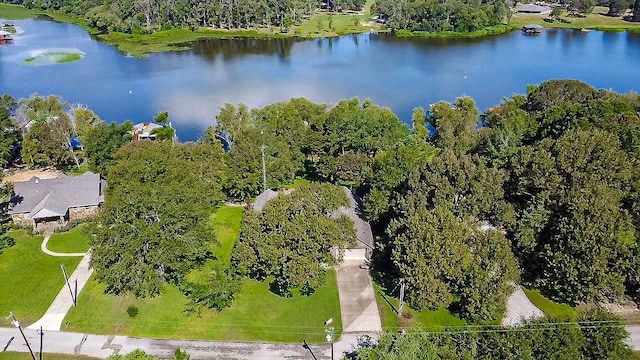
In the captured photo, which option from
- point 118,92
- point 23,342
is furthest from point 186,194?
point 118,92

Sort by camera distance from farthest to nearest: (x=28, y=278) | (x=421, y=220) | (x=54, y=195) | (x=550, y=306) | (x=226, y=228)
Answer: (x=54, y=195) → (x=226, y=228) → (x=28, y=278) → (x=550, y=306) → (x=421, y=220)

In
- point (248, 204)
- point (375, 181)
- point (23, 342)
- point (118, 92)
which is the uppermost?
point (118, 92)

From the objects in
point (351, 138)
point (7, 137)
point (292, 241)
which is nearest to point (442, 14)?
point (351, 138)

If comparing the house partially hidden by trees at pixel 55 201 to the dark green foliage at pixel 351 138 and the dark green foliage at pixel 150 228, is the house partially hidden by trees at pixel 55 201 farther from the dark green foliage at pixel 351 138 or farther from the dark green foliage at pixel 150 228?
the dark green foliage at pixel 351 138

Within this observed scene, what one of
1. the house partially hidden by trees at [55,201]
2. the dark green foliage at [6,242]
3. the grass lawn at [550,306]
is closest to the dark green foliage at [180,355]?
the dark green foliage at [6,242]

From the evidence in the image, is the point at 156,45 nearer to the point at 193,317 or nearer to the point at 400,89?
the point at 400,89

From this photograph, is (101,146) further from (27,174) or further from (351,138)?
(351,138)
